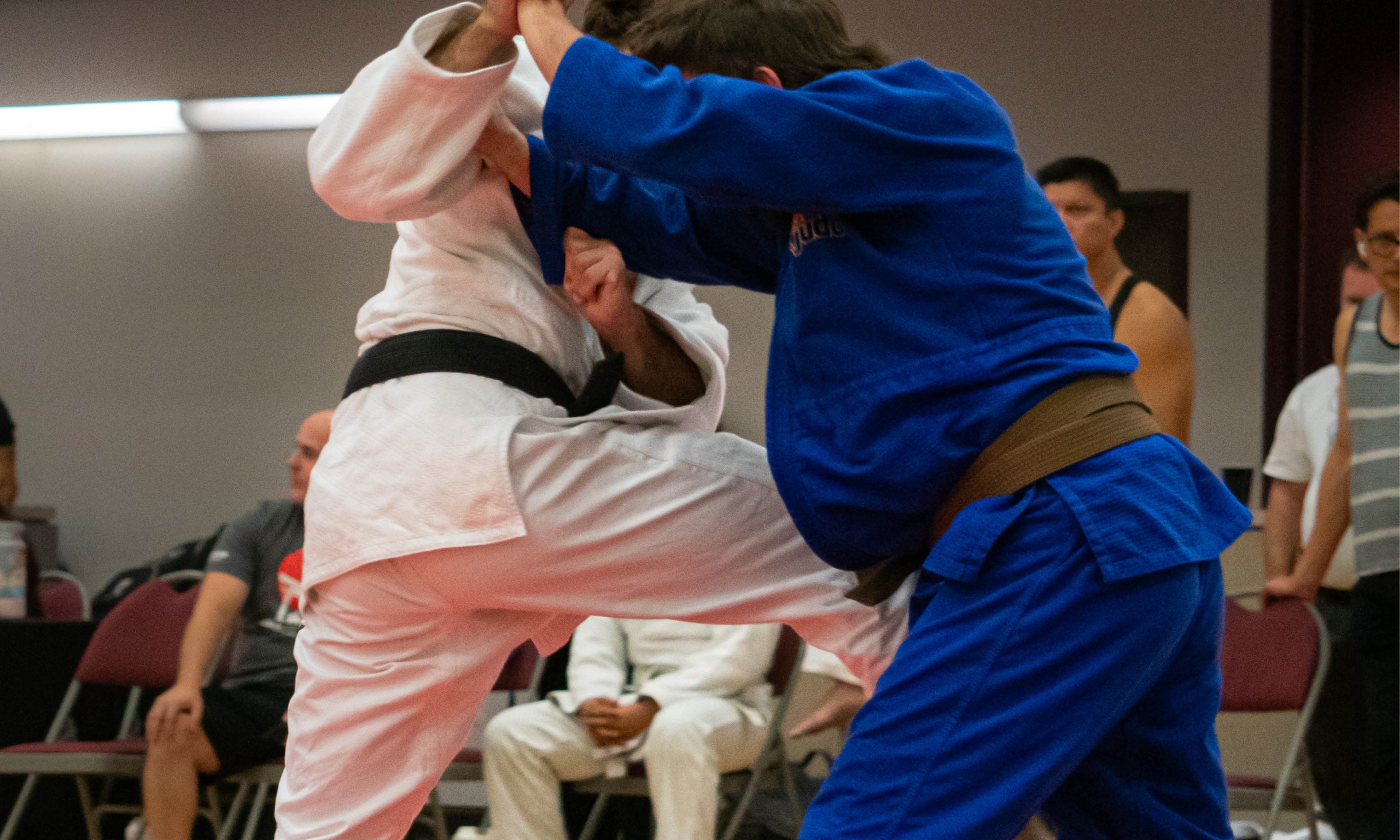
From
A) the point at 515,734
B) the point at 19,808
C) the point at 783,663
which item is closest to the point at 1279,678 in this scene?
the point at 783,663

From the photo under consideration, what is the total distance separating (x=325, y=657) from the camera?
150 centimetres

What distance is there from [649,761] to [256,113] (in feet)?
14.1

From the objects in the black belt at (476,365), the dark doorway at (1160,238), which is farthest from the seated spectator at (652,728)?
the dark doorway at (1160,238)

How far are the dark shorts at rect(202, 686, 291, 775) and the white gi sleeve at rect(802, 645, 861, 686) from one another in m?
1.53

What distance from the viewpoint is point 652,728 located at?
3.54 metres

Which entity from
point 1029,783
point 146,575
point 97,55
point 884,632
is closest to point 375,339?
point 884,632

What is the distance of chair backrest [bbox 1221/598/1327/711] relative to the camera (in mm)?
3393

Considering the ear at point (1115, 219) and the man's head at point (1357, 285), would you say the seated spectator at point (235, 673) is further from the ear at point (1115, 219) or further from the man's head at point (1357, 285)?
the man's head at point (1357, 285)

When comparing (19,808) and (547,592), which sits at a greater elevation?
(547,592)

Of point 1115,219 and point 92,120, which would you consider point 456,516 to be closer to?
point 1115,219

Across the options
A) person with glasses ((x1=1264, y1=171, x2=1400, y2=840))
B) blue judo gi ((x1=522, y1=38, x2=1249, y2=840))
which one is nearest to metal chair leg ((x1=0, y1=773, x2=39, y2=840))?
blue judo gi ((x1=522, y1=38, x2=1249, y2=840))

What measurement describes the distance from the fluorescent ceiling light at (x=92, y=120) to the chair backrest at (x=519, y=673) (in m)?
3.91

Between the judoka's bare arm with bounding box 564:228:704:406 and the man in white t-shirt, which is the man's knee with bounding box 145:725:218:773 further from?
the man in white t-shirt

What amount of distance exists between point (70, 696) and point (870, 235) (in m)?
3.58
